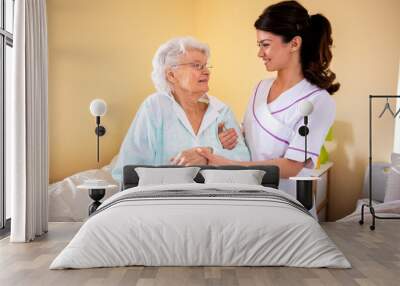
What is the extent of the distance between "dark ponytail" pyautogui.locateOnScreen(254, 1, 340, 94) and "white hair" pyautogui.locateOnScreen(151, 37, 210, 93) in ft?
2.19

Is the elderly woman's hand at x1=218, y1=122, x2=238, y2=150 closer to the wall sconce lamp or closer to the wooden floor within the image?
the wall sconce lamp

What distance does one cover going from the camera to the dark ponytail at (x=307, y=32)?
243 inches

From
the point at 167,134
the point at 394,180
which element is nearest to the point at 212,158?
the point at 167,134

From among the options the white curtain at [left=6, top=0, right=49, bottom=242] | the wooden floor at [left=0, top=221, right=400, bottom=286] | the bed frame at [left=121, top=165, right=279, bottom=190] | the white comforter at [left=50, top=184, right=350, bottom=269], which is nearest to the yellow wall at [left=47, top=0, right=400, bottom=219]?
the bed frame at [left=121, top=165, right=279, bottom=190]

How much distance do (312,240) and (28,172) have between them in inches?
105

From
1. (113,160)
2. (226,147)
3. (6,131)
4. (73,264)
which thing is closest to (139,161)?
(113,160)

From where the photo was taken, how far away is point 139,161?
6316mm

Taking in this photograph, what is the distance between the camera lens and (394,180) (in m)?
6.45

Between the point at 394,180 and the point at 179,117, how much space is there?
2.39m

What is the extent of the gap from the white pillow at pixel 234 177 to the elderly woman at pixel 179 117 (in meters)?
0.32

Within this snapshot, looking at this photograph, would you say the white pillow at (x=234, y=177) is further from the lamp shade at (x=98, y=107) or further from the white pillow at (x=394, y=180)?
the white pillow at (x=394, y=180)

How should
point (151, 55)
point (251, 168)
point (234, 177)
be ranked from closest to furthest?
point (234, 177) → point (251, 168) → point (151, 55)

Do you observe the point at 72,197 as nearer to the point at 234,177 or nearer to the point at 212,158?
the point at 212,158

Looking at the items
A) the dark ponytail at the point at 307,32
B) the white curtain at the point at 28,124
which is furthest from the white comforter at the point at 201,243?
the dark ponytail at the point at 307,32
